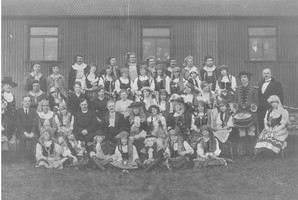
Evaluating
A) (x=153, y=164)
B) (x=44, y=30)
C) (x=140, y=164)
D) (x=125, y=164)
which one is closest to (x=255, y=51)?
(x=153, y=164)

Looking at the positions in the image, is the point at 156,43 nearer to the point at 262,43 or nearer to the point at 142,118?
the point at 262,43

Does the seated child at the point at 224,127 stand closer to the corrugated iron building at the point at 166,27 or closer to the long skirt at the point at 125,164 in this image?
the corrugated iron building at the point at 166,27

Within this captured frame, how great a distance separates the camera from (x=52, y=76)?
698 cm

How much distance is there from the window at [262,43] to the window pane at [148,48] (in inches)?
83.9

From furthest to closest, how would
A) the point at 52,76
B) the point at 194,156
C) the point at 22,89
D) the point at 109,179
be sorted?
the point at 52,76, the point at 22,89, the point at 194,156, the point at 109,179

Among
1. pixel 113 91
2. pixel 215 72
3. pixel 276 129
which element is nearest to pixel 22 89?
pixel 113 91

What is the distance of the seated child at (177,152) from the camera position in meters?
5.92

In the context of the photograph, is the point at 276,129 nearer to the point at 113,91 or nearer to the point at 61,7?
the point at 113,91

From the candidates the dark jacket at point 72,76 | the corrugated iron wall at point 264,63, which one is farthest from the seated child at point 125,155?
the corrugated iron wall at point 264,63

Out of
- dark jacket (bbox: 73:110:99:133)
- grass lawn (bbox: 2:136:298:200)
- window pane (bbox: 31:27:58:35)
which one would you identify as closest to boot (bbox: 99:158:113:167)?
grass lawn (bbox: 2:136:298:200)

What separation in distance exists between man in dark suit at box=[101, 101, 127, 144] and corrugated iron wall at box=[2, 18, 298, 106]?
132cm

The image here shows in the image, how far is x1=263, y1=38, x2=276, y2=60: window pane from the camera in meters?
8.33

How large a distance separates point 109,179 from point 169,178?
2.86 ft

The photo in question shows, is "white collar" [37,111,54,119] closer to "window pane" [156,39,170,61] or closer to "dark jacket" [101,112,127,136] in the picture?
"dark jacket" [101,112,127,136]
